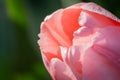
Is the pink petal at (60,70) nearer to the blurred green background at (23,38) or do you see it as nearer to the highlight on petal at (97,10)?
the highlight on petal at (97,10)

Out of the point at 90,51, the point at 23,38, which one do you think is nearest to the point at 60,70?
the point at 90,51

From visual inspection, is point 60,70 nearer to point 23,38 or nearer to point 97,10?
point 97,10

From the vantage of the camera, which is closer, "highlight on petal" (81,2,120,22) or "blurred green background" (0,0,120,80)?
"highlight on petal" (81,2,120,22)

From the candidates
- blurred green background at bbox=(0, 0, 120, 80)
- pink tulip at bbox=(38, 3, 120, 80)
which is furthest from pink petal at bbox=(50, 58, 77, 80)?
blurred green background at bbox=(0, 0, 120, 80)

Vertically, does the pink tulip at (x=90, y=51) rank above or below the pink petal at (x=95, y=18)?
below

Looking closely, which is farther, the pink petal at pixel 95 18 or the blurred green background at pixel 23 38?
the blurred green background at pixel 23 38

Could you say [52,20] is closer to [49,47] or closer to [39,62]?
[49,47]

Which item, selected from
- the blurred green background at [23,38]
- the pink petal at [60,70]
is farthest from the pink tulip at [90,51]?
the blurred green background at [23,38]

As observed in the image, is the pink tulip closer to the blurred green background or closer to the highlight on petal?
the highlight on petal

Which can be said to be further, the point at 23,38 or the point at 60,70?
the point at 23,38
